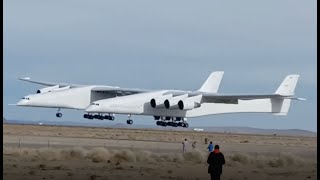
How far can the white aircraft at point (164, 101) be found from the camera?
79.0 m

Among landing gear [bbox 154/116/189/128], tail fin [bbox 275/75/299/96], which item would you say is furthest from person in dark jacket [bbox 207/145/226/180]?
tail fin [bbox 275/75/299/96]

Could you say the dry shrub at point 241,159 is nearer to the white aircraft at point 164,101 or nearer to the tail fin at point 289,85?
the white aircraft at point 164,101

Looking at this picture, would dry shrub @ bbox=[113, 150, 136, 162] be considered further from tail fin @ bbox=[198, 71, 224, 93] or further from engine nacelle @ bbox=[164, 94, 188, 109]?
tail fin @ bbox=[198, 71, 224, 93]

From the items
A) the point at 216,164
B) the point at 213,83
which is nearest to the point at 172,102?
the point at 213,83

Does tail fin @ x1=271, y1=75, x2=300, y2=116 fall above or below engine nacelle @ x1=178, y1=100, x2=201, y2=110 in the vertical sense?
above

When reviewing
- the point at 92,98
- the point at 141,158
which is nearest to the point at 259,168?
the point at 141,158

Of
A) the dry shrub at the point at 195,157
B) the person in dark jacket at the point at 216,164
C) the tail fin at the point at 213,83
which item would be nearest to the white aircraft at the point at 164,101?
the tail fin at the point at 213,83

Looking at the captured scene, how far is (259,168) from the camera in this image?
1117 inches

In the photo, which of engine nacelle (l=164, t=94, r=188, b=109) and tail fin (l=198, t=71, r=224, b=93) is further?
tail fin (l=198, t=71, r=224, b=93)

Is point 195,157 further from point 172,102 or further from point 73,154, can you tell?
point 172,102

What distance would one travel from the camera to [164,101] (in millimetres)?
80062

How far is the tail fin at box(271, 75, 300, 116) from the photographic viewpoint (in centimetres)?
9250

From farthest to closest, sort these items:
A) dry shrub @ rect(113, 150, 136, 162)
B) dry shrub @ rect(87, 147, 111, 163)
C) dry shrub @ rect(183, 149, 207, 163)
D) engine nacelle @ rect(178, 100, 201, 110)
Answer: engine nacelle @ rect(178, 100, 201, 110), dry shrub @ rect(183, 149, 207, 163), dry shrub @ rect(113, 150, 136, 162), dry shrub @ rect(87, 147, 111, 163)

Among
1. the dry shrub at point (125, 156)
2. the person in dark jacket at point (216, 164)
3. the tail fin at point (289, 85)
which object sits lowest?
the person in dark jacket at point (216, 164)
